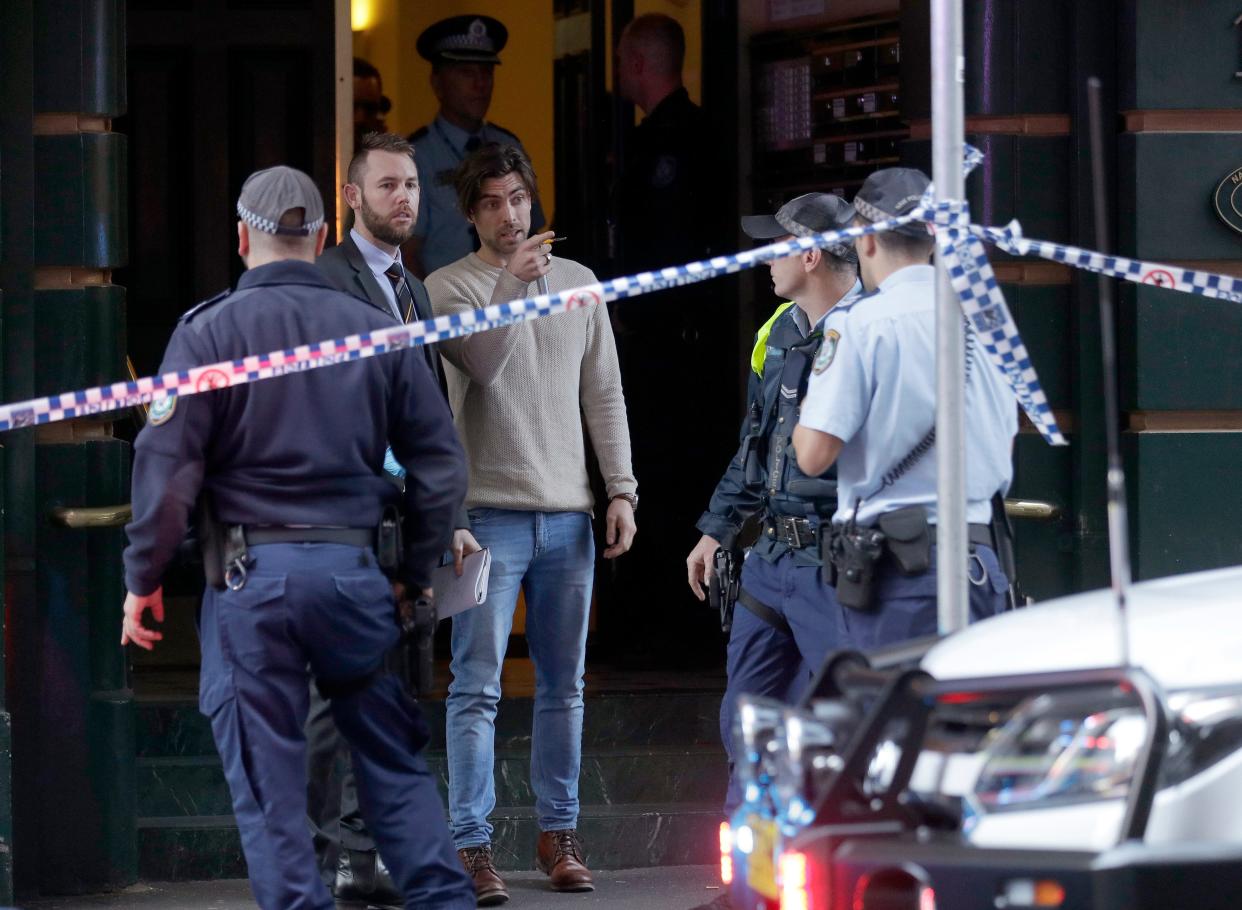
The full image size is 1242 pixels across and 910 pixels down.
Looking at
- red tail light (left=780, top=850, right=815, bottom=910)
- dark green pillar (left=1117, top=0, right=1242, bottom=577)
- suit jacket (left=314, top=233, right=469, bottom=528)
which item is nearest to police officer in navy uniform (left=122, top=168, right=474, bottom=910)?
suit jacket (left=314, top=233, right=469, bottom=528)

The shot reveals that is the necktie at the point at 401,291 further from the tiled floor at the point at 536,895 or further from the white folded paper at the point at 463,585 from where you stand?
the tiled floor at the point at 536,895

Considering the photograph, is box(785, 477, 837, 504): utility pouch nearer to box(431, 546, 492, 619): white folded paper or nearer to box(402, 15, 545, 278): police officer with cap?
box(431, 546, 492, 619): white folded paper

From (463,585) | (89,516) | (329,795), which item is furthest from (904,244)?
(89,516)

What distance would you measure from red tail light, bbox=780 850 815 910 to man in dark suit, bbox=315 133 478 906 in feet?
8.61

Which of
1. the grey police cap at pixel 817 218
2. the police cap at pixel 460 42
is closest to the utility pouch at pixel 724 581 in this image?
the grey police cap at pixel 817 218

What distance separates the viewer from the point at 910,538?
470 cm

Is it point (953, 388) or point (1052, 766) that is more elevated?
point (953, 388)

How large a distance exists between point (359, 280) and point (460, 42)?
8.68 feet

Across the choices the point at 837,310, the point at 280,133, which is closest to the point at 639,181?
the point at 280,133

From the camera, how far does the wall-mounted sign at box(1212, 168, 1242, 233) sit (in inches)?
250

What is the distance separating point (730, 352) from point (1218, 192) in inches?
97.0

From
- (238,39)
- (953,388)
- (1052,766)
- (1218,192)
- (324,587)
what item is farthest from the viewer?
(238,39)

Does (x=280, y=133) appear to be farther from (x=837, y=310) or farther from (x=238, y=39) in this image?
(x=837, y=310)

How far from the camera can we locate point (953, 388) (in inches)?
169
